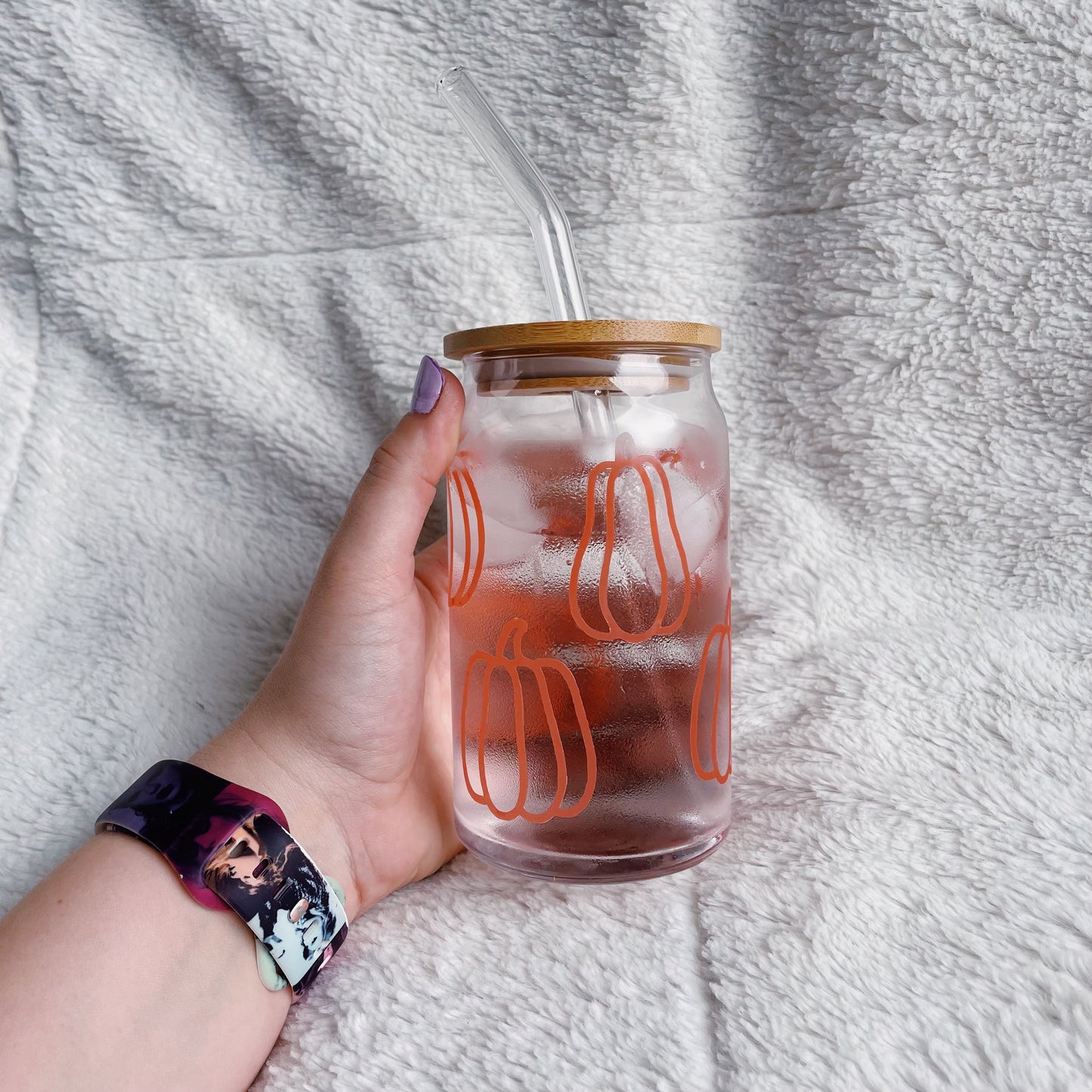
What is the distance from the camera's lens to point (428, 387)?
71 cm

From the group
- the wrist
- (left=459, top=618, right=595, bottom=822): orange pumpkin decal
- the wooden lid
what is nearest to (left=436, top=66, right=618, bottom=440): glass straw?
the wooden lid

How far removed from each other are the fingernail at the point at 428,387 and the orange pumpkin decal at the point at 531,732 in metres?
0.16

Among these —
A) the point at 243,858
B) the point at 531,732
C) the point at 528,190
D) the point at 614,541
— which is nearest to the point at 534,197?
the point at 528,190

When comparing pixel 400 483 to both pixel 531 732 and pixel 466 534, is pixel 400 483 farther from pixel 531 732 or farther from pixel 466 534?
pixel 531 732

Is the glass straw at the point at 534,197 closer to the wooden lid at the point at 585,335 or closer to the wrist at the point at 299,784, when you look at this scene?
the wooden lid at the point at 585,335

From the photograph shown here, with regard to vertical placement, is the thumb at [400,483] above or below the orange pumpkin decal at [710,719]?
above

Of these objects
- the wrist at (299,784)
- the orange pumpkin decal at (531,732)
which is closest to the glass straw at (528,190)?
the orange pumpkin decal at (531,732)

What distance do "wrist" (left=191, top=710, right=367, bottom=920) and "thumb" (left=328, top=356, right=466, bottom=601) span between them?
124 millimetres

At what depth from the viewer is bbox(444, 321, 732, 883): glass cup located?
2.15 feet

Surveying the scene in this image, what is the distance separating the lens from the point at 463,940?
675 millimetres

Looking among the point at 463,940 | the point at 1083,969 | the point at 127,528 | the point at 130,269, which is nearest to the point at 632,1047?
the point at 463,940

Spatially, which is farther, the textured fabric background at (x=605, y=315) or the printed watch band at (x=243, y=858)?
the textured fabric background at (x=605, y=315)

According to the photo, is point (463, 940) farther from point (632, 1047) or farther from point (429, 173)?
point (429, 173)

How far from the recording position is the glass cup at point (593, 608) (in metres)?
0.66
